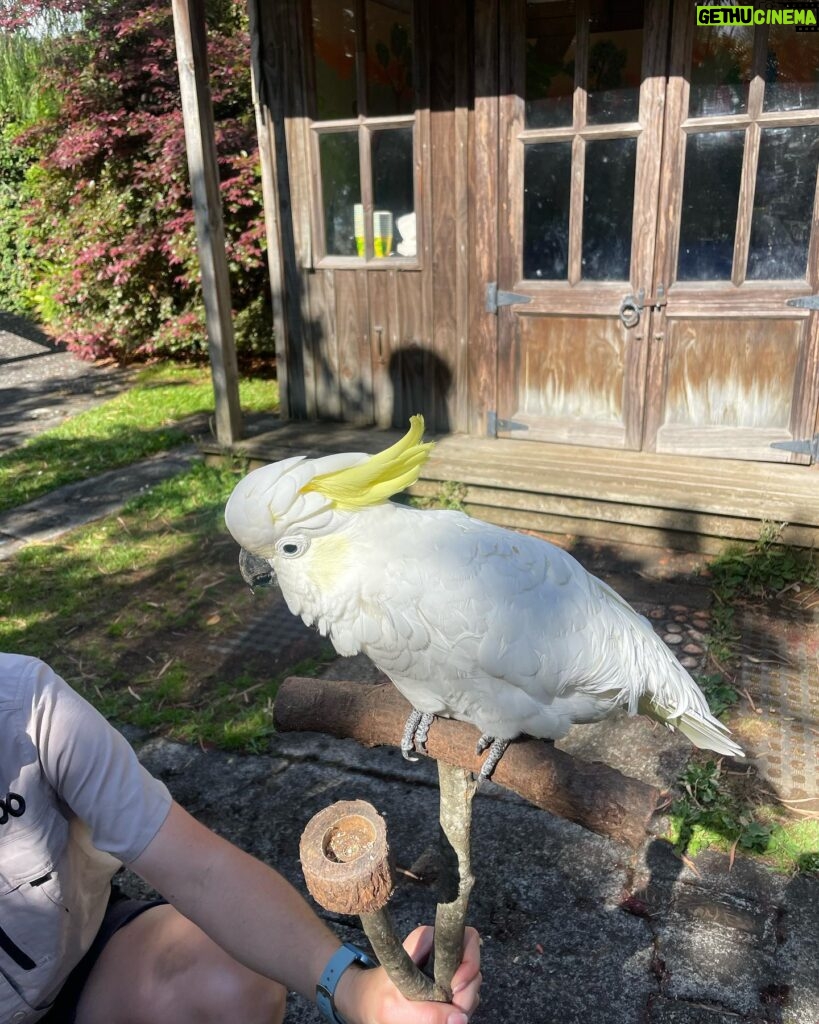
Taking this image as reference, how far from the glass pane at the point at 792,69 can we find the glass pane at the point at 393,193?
1.91 m

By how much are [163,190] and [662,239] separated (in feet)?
16.8

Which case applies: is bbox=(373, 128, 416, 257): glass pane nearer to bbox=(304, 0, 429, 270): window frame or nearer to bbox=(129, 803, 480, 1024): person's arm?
bbox=(304, 0, 429, 270): window frame

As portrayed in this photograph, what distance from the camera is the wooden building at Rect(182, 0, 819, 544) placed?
4027 mm

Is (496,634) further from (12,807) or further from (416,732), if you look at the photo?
(12,807)

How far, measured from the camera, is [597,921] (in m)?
2.14

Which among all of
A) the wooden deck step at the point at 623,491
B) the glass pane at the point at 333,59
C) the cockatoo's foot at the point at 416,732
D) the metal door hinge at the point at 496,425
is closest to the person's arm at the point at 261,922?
the cockatoo's foot at the point at 416,732

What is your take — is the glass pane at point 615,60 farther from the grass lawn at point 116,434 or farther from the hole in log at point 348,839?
the hole in log at point 348,839

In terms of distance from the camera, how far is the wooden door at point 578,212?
4.14 metres

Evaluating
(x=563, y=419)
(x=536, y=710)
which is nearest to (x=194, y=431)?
(x=563, y=419)

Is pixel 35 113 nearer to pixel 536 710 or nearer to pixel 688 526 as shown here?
pixel 688 526

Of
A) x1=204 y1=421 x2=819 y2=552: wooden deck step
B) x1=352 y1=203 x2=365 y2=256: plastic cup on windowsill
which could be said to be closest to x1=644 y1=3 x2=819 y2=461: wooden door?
x1=204 y1=421 x2=819 y2=552: wooden deck step

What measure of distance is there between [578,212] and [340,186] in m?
1.54

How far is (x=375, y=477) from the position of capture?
142 centimetres

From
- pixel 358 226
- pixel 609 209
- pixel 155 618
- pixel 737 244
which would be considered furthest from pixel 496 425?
pixel 155 618
